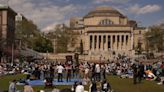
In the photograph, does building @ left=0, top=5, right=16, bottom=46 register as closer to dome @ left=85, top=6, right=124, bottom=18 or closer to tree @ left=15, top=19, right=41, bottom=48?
tree @ left=15, top=19, right=41, bottom=48

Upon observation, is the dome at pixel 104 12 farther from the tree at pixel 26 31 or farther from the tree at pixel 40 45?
the tree at pixel 40 45

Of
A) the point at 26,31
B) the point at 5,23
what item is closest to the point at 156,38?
the point at 26,31

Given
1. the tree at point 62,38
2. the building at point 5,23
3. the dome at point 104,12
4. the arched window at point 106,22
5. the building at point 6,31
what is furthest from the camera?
the dome at point 104,12

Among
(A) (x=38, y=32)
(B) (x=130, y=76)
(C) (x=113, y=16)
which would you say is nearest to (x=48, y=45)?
(A) (x=38, y=32)

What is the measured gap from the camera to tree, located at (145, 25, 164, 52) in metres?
150

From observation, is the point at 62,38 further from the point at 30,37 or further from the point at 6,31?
the point at 6,31

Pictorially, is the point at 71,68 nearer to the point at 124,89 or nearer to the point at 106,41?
the point at 124,89

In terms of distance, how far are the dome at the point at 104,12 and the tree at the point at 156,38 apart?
1386 inches

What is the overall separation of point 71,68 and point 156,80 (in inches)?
338

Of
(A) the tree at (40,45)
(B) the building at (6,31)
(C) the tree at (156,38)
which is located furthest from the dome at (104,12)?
(B) the building at (6,31)

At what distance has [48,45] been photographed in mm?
156375

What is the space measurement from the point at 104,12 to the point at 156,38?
4340 cm

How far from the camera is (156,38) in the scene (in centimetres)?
15012

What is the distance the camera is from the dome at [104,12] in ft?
619
